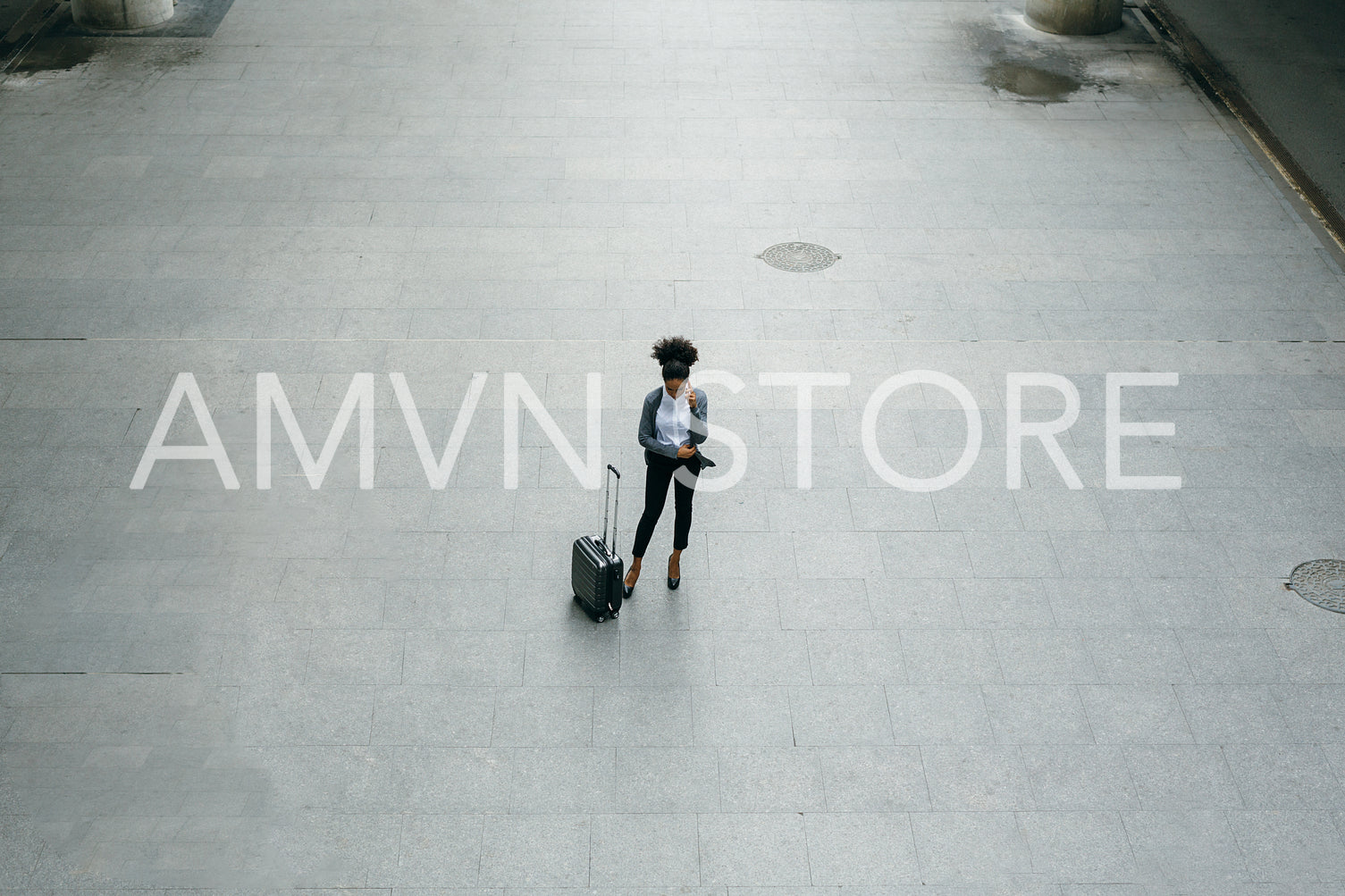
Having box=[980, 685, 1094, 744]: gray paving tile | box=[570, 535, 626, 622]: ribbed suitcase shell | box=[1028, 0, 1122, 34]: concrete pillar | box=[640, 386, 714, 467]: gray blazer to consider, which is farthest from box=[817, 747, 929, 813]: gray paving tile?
box=[1028, 0, 1122, 34]: concrete pillar

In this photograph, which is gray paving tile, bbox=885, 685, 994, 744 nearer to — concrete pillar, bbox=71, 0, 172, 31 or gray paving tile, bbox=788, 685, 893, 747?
gray paving tile, bbox=788, 685, 893, 747

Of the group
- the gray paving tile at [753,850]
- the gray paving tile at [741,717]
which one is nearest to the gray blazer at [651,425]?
the gray paving tile at [741,717]

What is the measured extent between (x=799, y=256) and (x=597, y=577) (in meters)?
5.60

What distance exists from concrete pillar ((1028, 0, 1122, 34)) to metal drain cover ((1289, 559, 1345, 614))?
11.2 meters

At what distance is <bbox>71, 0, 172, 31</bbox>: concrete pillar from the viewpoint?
16.4 m

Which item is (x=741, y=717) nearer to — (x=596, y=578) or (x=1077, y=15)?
(x=596, y=578)

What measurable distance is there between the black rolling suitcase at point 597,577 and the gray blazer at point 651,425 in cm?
31

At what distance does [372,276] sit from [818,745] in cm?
699

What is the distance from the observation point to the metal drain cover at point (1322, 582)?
26.8ft

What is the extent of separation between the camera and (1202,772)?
22.9ft

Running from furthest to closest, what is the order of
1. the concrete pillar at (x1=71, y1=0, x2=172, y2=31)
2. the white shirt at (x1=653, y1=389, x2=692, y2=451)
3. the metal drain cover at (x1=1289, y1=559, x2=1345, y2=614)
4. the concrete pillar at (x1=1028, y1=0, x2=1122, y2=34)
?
the concrete pillar at (x1=1028, y1=0, x2=1122, y2=34) → the concrete pillar at (x1=71, y1=0, x2=172, y2=31) → the metal drain cover at (x1=1289, y1=559, x2=1345, y2=614) → the white shirt at (x1=653, y1=389, x2=692, y2=451)

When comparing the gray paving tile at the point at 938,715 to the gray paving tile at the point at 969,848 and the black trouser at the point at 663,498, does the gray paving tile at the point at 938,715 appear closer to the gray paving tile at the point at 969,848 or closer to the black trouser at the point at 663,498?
the gray paving tile at the point at 969,848

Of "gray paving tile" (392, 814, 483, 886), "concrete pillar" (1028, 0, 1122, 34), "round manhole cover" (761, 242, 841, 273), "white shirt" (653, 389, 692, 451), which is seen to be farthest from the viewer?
Result: "concrete pillar" (1028, 0, 1122, 34)

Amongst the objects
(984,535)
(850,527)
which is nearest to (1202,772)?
(984,535)
